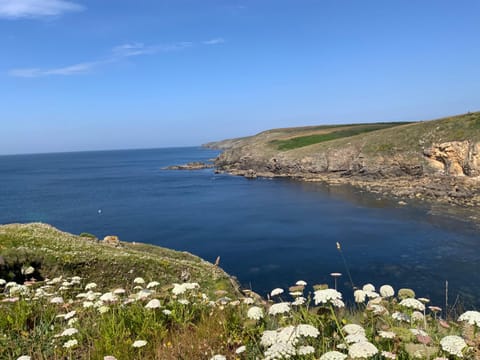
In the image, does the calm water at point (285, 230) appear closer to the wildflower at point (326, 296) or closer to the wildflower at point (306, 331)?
the wildflower at point (326, 296)

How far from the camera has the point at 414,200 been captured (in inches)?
2692

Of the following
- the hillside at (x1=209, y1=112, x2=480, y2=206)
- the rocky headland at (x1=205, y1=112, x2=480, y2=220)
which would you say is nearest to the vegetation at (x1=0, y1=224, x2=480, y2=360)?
the rocky headland at (x1=205, y1=112, x2=480, y2=220)

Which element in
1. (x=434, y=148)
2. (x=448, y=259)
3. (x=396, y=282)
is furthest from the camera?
(x=434, y=148)

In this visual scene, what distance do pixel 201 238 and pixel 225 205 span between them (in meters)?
23.9

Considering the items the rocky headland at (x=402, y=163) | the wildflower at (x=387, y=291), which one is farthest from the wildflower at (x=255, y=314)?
the rocky headland at (x=402, y=163)

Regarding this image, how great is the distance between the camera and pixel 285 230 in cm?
5250

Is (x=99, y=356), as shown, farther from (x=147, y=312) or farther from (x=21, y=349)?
(x=21, y=349)

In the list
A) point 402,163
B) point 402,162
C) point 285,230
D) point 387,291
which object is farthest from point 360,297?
point 402,162

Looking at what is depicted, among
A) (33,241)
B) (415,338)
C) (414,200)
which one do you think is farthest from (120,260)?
(414,200)

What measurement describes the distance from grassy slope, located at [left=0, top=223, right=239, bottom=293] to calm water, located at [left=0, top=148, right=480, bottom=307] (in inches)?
606

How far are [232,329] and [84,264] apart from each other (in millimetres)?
12983

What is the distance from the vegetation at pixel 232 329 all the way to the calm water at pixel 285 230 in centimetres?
2634

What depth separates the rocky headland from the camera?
7200 centimetres

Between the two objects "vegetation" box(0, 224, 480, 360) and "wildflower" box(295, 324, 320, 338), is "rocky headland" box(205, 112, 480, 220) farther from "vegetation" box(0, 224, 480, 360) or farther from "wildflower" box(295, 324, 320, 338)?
"wildflower" box(295, 324, 320, 338)
